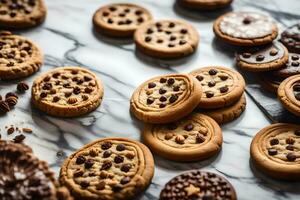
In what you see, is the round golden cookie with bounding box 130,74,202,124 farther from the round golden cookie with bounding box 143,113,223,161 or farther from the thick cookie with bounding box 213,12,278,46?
the thick cookie with bounding box 213,12,278,46

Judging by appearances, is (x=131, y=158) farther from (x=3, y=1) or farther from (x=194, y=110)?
(x=3, y=1)

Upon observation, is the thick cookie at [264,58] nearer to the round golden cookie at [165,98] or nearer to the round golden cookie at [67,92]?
the round golden cookie at [165,98]

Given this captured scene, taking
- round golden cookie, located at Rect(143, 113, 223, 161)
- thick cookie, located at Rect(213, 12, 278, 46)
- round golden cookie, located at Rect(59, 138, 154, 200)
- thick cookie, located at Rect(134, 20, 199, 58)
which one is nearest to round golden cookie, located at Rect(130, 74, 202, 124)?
round golden cookie, located at Rect(143, 113, 223, 161)

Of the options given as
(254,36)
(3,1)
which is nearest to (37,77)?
(3,1)

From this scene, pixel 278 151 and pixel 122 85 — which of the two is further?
pixel 122 85

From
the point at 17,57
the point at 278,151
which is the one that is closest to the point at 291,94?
the point at 278,151

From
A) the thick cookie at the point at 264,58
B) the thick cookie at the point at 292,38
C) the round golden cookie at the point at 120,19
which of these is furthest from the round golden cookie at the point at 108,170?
the thick cookie at the point at 292,38

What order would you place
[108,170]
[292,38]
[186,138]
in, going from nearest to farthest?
1. [108,170]
2. [186,138]
3. [292,38]

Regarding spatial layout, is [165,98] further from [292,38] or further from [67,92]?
[292,38]
